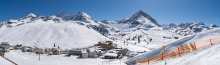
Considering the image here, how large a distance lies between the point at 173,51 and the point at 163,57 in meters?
1.09

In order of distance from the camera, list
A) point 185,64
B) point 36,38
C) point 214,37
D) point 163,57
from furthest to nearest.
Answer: point 36,38
point 163,57
point 214,37
point 185,64

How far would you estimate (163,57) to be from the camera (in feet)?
36.4

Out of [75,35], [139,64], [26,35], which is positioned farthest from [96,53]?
[26,35]

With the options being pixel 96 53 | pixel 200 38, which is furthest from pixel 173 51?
pixel 96 53

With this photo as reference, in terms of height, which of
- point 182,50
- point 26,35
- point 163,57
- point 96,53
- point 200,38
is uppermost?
point 26,35

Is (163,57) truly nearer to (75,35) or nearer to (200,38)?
(200,38)

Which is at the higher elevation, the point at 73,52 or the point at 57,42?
the point at 57,42

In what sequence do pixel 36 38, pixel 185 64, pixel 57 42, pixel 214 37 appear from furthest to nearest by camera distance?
pixel 36 38
pixel 57 42
pixel 214 37
pixel 185 64

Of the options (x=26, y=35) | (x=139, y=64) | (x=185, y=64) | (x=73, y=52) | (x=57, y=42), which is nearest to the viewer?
(x=185, y=64)

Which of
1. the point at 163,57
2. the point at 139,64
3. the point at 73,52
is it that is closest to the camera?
the point at 163,57

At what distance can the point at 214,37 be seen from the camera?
10.4m

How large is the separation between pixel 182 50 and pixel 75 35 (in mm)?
58822

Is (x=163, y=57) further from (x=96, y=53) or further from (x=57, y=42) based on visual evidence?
(x=57, y=42)

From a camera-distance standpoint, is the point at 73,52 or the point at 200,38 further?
the point at 73,52
